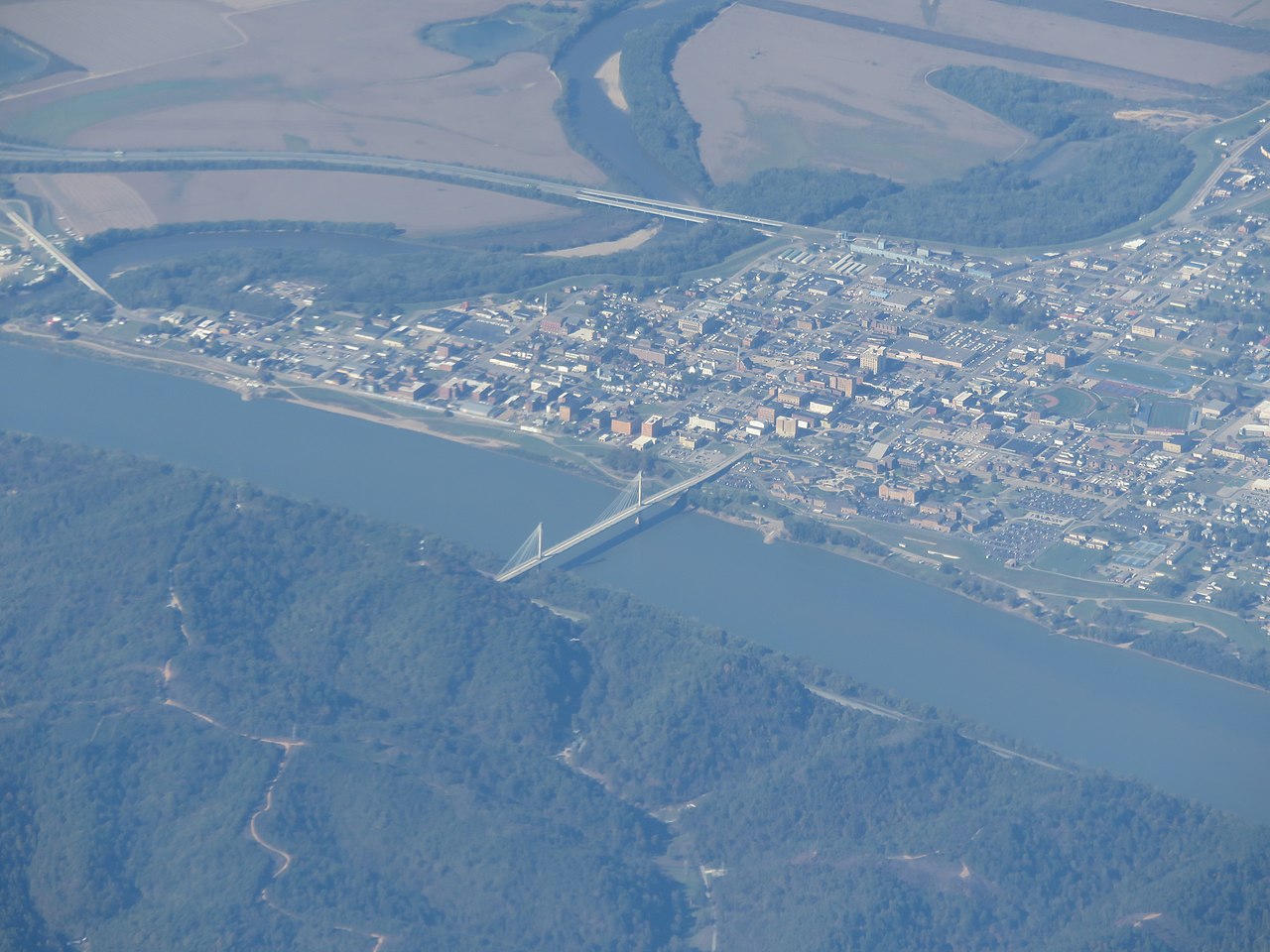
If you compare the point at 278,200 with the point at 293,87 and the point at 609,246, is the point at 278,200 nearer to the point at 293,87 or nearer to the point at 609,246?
the point at 293,87

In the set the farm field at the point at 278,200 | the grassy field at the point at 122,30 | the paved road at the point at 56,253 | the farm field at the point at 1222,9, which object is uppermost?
the farm field at the point at 1222,9

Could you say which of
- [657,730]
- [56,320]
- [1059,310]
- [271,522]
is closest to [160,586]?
[271,522]

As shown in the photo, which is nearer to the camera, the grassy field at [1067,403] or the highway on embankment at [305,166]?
→ the grassy field at [1067,403]

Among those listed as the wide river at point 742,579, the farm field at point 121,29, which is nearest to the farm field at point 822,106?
the farm field at point 121,29

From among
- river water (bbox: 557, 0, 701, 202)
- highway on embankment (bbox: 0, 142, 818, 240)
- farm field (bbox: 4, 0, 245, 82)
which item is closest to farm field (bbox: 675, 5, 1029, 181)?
river water (bbox: 557, 0, 701, 202)

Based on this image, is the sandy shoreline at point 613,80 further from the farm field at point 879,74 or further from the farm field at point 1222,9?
the farm field at point 1222,9

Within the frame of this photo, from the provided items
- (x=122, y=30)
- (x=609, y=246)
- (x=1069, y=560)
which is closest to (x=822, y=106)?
(x=609, y=246)

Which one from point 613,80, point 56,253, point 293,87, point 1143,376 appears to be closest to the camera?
point 1143,376
